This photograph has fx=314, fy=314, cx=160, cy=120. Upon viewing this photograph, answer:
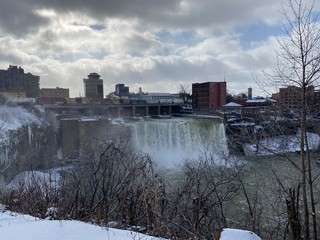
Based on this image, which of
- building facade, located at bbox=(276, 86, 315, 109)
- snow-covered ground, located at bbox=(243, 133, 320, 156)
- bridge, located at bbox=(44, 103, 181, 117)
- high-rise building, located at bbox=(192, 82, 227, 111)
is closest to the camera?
building facade, located at bbox=(276, 86, 315, 109)

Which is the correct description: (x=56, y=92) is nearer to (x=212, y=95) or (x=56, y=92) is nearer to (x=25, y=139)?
(x=212, y=95)

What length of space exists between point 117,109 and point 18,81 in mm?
33153

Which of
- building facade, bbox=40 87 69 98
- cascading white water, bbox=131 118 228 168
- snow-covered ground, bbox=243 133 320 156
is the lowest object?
cascading white water, bbox=131 118 228 168

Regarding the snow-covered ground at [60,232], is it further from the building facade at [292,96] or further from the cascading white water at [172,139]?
the cascading white water at [172,139]

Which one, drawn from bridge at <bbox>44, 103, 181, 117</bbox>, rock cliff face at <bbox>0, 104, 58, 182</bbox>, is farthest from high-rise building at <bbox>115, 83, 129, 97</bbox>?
rock cliff face at <bbox>0, 104, 58, 182</bbox>

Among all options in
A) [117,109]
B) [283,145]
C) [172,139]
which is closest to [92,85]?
[117,109]

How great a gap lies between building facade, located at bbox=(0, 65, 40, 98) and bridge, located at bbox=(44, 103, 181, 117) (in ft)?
87.3

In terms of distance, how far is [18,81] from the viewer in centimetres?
6612

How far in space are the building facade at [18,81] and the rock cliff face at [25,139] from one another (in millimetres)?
37826

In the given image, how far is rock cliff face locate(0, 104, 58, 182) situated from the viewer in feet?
63.0

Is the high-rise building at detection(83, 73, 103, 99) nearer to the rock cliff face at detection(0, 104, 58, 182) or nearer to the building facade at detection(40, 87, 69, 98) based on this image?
the building facade at detection(40, 87, 69, 98)

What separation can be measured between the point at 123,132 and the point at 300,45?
72.1 feet

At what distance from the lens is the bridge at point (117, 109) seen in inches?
1555

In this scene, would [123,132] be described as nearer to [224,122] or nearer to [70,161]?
[70,161]
